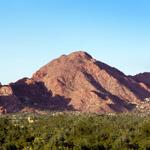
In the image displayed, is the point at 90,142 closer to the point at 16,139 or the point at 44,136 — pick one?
the point at 44,136

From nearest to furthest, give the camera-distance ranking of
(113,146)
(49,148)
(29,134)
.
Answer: (49,148) → (113,146) → (29,134)

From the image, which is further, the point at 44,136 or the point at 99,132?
the point at 99,132

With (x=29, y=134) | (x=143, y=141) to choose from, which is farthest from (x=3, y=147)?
(x=143, y=141)

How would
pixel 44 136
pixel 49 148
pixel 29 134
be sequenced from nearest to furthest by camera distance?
pixel 49 148, pixel 44 136, pixel 29 134

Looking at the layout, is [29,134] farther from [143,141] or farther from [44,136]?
[143,141]

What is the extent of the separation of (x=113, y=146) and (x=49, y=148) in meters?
11.4

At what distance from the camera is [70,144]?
8112 centimetres

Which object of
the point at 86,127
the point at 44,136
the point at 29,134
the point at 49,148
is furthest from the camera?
the point at 86,127

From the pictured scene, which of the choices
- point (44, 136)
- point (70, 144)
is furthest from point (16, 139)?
point (70, 144)

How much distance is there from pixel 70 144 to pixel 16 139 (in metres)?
12.2

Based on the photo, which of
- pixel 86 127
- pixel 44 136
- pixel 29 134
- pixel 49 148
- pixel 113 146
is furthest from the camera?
pixel 86 127

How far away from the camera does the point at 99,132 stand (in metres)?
98.2

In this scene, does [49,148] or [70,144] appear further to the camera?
[70,144]

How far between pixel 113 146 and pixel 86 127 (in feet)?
81.1
